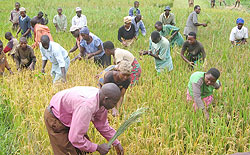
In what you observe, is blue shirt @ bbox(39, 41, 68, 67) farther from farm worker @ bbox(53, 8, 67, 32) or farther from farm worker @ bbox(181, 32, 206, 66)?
farm worker @ bbox(53, 8, 67, 32)

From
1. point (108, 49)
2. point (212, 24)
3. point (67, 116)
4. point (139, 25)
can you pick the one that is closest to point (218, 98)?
point (108, 49)

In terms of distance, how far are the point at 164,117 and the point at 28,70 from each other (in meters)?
3.70

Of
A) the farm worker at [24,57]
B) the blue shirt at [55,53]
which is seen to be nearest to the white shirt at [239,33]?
the blue shirt at [55,53]

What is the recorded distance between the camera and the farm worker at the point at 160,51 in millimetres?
5242

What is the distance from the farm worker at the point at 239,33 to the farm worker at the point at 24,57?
5262mm

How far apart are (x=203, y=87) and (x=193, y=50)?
1.83 metres

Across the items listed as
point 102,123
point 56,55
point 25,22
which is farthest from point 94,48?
point 25,22

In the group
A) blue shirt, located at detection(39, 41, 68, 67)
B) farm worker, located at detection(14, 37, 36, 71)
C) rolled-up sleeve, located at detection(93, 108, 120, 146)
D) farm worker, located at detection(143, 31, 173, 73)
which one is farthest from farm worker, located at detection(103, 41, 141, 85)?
farm worker, located at detection(14, 37, 36, 71)

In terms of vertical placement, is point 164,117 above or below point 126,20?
below

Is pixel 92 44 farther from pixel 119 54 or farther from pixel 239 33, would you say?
pixel 239 33

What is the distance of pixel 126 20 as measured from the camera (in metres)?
7.07

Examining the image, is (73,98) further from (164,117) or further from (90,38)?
(90,38)

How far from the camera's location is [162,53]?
5.54 metres

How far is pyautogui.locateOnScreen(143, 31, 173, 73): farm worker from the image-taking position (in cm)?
524
